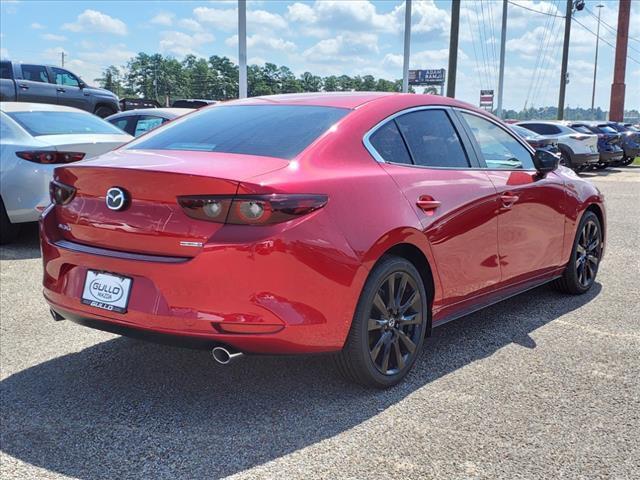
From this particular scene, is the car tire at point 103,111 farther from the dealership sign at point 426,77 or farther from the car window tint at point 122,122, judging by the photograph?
the dealership sign at point 426,77

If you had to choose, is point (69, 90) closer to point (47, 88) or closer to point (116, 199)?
point (47, 88)

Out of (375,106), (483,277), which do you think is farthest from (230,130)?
(483,277)

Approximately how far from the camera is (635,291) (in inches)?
225

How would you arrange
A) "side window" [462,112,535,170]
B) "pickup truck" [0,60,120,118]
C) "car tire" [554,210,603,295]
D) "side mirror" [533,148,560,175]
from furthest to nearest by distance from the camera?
"pickup truck" [0,60,120,118] < "car tire" [554,210,603,295] < "side mirror" [533,148,560,175] < "side window" [462,112,535,170]

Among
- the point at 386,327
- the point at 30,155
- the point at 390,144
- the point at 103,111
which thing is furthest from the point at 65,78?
the point at 386,327

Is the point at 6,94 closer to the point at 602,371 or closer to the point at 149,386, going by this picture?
the point at 149,386

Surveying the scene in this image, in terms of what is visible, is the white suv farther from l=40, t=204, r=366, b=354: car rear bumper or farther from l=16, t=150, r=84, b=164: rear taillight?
l=40, t=204, r=366, b=354: car rear bumper

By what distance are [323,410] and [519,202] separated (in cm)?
210

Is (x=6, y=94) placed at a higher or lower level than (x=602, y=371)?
higher

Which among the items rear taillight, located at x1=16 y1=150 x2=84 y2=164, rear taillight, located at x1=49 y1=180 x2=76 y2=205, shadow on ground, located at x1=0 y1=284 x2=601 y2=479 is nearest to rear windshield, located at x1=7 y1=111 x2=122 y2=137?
rear taillight, located at x1=16 y1=150 x2=84 y2=164

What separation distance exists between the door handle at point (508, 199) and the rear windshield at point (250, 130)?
1.31 m

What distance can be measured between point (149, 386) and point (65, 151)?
3.99m

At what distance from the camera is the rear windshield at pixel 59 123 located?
719 cm

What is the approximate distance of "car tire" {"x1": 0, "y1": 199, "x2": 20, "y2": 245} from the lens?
278 inches
